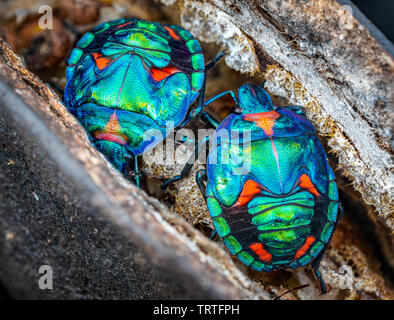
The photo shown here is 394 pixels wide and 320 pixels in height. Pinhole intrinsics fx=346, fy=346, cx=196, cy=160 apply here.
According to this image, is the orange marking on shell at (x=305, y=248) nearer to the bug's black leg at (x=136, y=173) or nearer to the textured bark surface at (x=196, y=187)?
the textured bark surface at (x=196, y=187)

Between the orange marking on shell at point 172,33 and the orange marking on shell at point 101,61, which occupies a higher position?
the orange marking on shell at point 172,33

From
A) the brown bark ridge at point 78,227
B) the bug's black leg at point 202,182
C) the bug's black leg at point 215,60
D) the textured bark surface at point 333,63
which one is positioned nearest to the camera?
the brown bark ridge at point 78,227

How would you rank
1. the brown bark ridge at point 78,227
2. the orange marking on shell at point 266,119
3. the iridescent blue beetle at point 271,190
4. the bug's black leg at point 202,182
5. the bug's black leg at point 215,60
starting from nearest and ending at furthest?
the brown bark ridge at point 78,227 < the iridescent blue beetle at point 271,190 < the orange marking on shell at point 266,119 < the bug's black leg at point 202,182 < the bug's black leg at point 215,60

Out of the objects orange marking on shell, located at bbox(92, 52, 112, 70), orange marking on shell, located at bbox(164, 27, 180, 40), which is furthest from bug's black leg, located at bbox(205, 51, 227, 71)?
orange marking on shell, located at bbox(92, 52, 112, 70)

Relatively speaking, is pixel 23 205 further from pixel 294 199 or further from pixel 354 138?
pixel 354 138

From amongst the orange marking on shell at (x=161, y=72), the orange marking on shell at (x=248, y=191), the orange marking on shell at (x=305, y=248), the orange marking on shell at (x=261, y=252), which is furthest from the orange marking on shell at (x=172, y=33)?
the orange marking on shell at (x=305, y=248)

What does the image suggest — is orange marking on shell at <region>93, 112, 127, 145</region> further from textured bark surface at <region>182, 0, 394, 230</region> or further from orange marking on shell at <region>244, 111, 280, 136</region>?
textured bark surface at <region>182, 0, 394, 230</region>

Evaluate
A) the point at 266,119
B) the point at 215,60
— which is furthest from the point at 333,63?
the point at 215,60

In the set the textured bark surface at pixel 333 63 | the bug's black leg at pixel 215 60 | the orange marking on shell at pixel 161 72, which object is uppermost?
the textured bark surface at pixel 333 63

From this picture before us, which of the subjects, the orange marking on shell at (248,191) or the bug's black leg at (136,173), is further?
the bug's black leg at (136,173)

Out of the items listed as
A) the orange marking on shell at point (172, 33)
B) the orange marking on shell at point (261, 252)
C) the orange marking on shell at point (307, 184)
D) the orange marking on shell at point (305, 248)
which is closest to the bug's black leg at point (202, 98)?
the orange marking on shell at point (172, 33)
